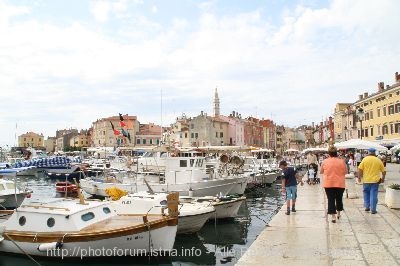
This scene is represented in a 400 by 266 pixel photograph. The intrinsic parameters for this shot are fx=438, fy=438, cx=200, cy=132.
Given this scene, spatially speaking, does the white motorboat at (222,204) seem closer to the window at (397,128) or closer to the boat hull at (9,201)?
the boat hull at (9,201)

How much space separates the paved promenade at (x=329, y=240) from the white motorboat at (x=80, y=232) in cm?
337

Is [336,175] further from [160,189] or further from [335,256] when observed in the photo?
[160,189]

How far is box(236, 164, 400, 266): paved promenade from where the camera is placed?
27.0 ft

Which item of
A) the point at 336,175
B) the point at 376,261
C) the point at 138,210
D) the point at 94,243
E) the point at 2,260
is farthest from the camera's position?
the point at 138,210

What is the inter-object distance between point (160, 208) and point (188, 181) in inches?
472

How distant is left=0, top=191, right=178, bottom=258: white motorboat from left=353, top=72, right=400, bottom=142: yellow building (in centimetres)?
5119

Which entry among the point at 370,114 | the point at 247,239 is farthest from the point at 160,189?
the point at 370,114

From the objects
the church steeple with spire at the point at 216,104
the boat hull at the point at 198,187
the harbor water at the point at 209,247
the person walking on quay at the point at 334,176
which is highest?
the church steeple with spire at the point at 216,104

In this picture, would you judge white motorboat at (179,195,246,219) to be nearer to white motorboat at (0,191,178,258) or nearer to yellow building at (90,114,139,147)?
white motorboat at (0,191,178,258)

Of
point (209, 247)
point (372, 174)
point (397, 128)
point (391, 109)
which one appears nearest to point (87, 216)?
point (209, 247)

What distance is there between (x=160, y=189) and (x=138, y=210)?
11282 mm

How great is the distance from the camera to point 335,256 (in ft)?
27.6

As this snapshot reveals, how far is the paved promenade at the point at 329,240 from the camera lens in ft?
27.0

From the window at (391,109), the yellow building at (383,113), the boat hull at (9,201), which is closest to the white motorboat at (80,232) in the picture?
the boat hull at (9,201)
